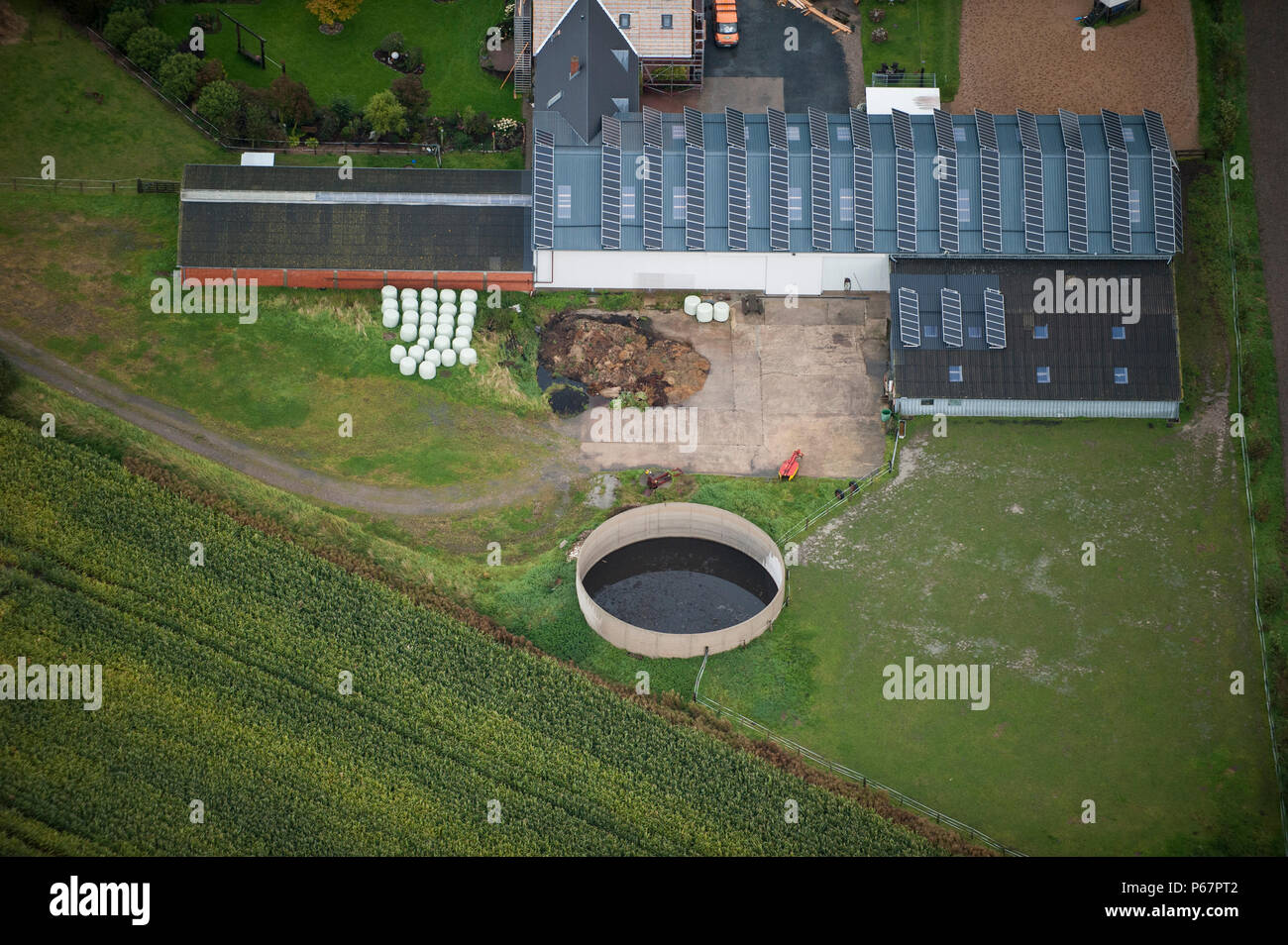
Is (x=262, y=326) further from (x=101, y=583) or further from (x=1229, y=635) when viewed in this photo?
(x=1229, y=635)

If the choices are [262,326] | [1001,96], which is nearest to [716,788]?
[262,326]

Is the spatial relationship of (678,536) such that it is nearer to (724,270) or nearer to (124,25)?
(724,270)

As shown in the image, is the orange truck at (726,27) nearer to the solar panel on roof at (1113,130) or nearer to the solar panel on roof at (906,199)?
the solar panel on roof at (906,199)

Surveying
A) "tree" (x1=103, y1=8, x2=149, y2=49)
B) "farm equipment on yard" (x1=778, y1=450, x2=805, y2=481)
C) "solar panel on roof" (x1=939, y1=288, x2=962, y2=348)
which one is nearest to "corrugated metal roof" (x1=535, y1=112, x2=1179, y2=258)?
"solar panel on roof" (x1=939, y1=288, x2=962, y2=348)

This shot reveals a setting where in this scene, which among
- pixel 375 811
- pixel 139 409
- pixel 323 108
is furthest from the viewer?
pixel 323 108

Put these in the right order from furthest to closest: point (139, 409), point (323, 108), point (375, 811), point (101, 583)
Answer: point (323, 108) → point (139, 409) → point (101, 583) → point (375, 811)

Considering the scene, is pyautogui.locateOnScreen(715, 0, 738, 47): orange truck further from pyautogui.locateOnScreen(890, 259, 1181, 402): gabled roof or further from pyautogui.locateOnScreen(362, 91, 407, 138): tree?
pyautogui.locateOnScreen(890, 259, 1181, 402): gabled roof

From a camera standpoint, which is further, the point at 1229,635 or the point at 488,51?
the point at 488,51
